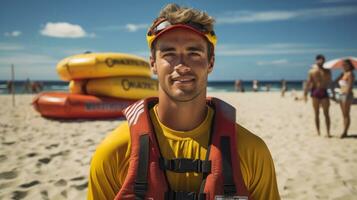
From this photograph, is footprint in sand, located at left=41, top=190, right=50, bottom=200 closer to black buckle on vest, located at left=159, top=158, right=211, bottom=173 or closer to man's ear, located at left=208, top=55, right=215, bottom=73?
black buckle on vest, located at left=159, top=158, right=211, bottom=173

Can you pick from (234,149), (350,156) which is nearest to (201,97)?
(234,149)

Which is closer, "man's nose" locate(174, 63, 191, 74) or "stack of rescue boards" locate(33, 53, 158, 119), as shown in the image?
"man's nose" locate(174, 63, 191, 74)

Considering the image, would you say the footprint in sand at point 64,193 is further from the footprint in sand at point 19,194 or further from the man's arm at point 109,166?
the man's arm at point 109,166

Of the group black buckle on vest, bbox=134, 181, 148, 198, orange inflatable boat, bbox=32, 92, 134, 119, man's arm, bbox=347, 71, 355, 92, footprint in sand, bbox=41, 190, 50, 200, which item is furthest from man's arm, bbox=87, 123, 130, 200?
orange inflatable boat, bbox=32, 92, 134, 119

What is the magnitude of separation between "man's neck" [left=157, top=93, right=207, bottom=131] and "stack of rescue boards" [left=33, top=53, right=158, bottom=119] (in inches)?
324

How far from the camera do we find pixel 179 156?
1.62m

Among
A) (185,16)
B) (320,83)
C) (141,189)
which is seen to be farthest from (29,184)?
(320,83)

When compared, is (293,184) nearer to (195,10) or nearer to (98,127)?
(195,10)

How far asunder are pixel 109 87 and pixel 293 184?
709 centimetres

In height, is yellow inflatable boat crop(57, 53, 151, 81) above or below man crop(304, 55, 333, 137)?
above

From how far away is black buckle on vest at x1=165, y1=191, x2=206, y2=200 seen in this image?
1528 millimetres

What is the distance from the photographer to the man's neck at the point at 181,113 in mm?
1691

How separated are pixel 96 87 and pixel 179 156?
9.00 m

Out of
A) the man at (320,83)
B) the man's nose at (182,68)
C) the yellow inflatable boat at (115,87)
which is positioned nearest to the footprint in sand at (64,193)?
the man's nose at (182,68)
